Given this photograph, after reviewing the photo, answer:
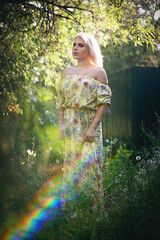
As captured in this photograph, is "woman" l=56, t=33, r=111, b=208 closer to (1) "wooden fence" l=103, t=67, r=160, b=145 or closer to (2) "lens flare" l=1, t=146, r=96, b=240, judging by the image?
(2) "lens flare" l=1, t=146, r=96, b=240

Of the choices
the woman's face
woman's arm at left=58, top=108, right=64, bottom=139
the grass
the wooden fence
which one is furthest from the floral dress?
the wooden fence

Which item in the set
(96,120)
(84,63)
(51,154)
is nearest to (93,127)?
(96,120)

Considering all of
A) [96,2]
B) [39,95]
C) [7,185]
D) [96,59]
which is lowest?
[7,185]

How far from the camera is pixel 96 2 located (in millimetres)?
3209

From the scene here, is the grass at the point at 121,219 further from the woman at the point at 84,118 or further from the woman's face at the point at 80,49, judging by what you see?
the woman's face at the point at 80,49

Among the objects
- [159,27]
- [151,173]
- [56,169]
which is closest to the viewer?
[151,173]

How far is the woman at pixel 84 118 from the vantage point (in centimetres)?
237

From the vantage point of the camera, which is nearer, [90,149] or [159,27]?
[90,149]

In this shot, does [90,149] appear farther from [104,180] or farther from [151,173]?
[104,180]

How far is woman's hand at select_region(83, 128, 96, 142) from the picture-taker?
2.33 meters

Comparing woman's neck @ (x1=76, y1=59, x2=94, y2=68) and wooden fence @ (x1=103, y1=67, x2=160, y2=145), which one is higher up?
wooden fence @ (x1=103, y1=67, x2=160, y2=145)

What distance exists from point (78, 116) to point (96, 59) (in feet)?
2.29

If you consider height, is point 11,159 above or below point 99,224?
above

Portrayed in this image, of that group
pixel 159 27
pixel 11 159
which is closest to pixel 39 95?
pixel 11 159
